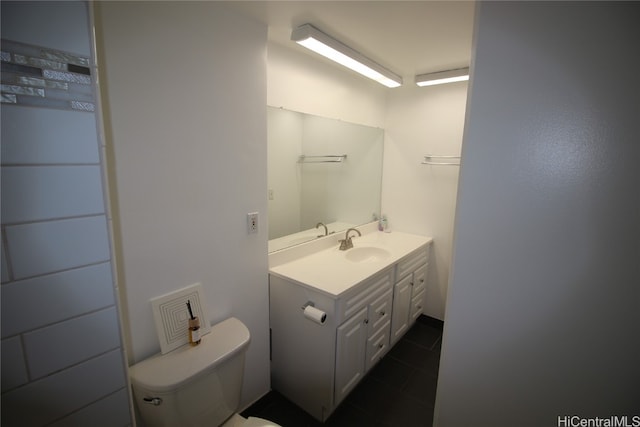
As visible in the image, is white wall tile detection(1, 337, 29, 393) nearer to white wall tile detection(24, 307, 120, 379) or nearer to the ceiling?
white wall tile detection(24, 307, 120, 379)

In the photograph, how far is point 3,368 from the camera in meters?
0.60

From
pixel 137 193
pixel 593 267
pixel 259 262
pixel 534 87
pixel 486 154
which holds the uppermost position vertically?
pixel 534 87

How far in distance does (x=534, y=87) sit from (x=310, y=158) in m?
1.74

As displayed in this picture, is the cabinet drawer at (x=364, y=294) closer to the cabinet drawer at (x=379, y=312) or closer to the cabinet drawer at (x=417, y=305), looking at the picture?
the cabinet drawer at (x=379, y=312)

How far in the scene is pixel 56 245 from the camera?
0.65 metres

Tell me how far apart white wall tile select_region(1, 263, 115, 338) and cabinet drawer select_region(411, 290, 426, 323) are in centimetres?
234

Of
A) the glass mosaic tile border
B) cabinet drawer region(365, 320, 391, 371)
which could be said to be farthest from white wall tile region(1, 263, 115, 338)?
cabinet drawer region(365, 320, 391, 371)

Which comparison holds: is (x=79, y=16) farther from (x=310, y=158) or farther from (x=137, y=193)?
(x=310, y=158)

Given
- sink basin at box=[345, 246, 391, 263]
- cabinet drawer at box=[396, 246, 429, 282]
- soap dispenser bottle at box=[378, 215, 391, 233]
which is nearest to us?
cabinet drawer at box=[396, 246, 429, 282]

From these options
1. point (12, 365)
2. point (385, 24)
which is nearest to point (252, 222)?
point (12, 365)

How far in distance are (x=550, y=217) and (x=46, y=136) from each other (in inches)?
48.0

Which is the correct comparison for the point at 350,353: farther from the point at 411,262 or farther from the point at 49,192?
the point at 49,192

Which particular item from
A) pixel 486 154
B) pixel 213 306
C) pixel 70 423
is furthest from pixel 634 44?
pixel 213 306

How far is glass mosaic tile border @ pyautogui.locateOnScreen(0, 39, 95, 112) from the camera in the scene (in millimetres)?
580
